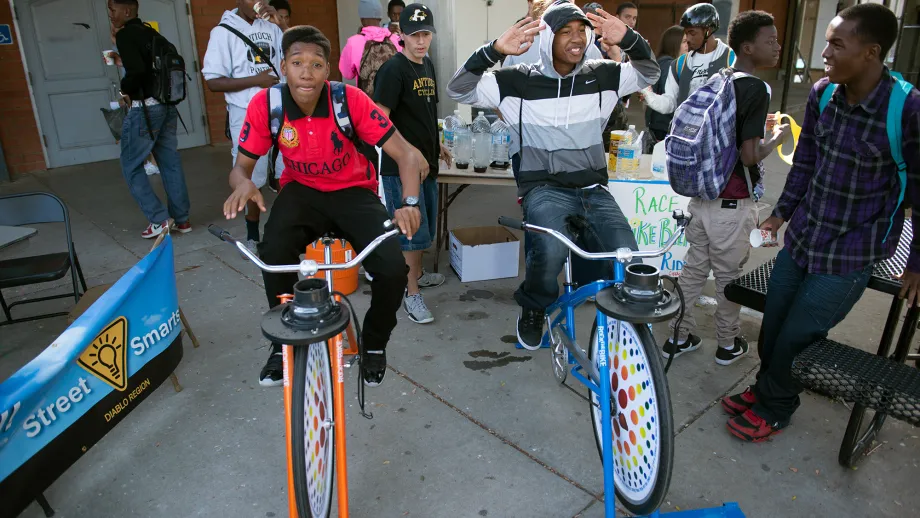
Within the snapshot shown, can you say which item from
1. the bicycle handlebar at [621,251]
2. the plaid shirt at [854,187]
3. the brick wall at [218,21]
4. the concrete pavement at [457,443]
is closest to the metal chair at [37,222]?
the concrete pavement at [457,443]

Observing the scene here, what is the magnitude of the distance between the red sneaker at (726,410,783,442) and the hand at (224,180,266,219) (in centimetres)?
240

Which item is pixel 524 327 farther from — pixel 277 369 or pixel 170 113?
pixel 170 113

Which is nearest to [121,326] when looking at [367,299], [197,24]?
[367,299]

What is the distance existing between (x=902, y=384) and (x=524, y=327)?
1.79 metres

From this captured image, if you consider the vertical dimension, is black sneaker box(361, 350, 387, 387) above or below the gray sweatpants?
below

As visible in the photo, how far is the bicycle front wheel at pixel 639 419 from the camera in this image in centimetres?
219

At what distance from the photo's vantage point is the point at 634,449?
2.38m

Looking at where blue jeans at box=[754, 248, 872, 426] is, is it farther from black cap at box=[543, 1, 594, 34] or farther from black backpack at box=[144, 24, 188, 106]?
black backpack at box=[144, 24, 188, 106]

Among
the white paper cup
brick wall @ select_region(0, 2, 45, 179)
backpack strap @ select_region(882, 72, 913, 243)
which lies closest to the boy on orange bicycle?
the white paper cup

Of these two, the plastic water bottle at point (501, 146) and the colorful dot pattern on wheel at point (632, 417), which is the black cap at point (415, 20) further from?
the colorful dot pattern on wheel at point (632, 417)

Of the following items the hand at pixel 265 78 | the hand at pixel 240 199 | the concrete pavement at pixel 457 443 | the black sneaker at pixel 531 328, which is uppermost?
the hand at pixel 265 78

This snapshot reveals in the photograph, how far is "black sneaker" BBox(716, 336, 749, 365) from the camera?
12.1 ft

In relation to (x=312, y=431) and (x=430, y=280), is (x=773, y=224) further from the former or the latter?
(x=430, y=280)

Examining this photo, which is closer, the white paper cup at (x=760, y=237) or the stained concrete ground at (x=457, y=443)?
the stained concrete ground at (x=457, y=443)
